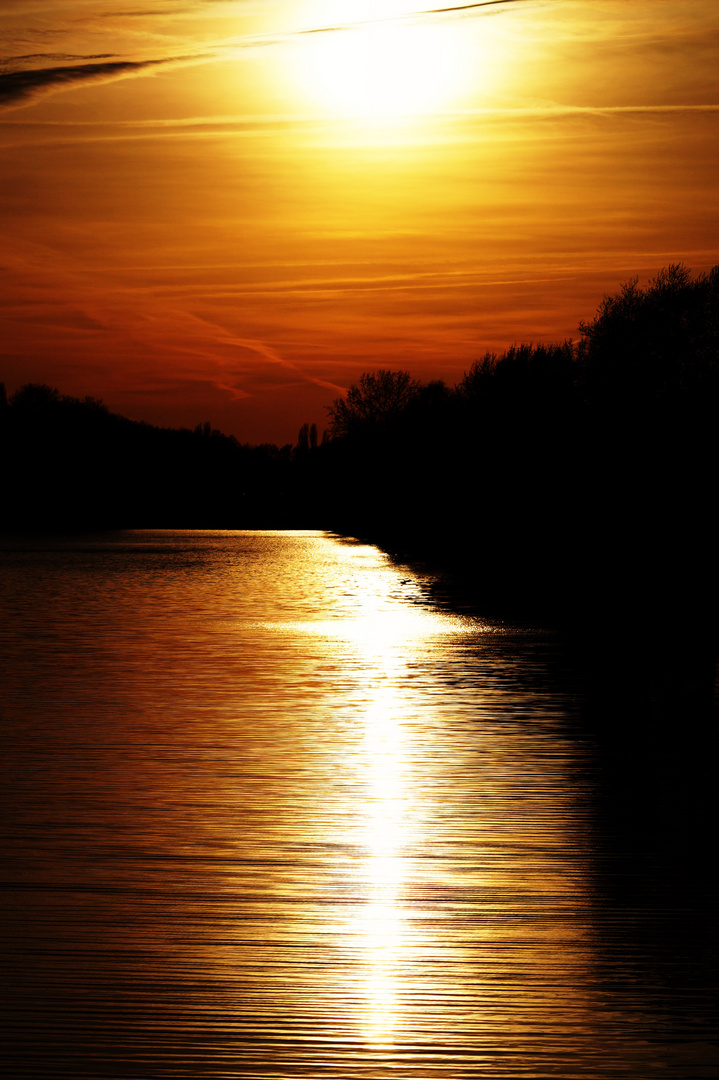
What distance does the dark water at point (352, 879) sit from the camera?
5.52 m

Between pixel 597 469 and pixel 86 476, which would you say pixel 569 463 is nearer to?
pixel 597 469

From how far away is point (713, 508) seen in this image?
51.7 metres

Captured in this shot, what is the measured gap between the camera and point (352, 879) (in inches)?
307

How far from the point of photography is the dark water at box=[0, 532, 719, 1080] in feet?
18.1

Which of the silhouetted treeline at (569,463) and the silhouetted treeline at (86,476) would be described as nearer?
the silhouetted treeline at (569,463)

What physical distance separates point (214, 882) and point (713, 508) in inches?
1825

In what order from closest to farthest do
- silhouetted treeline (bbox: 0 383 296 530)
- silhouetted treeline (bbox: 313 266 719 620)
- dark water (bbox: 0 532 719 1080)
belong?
1. dark water (bbox: 0 532 719 1080)
2. silhouetted treeline (bbox: 313 266 719 620)
3. silhouetted treeline (bbox: 0 383 296 530)

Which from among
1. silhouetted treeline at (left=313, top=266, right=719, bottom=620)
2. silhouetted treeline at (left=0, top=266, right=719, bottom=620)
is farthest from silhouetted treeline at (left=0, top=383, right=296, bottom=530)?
silhouetted treeline at (left=313, top=266, right=719, bottom=620)

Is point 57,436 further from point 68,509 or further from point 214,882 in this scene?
point 214,882

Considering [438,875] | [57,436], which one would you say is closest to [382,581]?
[438,875]

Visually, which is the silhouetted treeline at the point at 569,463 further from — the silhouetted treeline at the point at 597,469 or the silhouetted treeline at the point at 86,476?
the silhouetted treeline at the point at 86,476

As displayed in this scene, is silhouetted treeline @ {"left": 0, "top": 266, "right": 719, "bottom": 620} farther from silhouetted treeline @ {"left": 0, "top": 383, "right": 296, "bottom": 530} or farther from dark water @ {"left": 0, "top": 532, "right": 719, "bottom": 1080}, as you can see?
silhouetted treeline @ {"left": 0, "top": 383, "right": 296, "bottom": 530}

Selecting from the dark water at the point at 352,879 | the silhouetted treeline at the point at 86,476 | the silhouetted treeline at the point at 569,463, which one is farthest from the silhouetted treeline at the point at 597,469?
the silhouetted treeline at the point at 86,476

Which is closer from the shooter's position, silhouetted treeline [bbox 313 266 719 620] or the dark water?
the dark water
